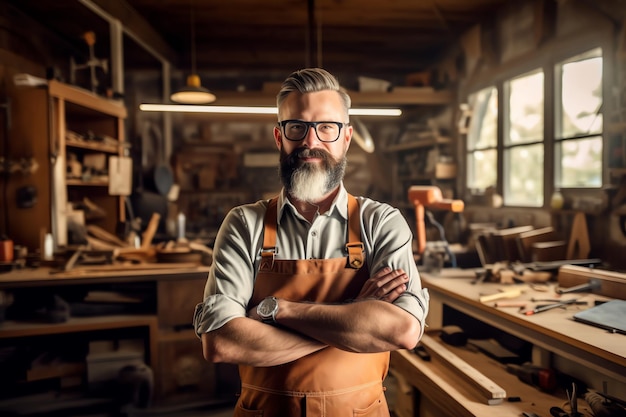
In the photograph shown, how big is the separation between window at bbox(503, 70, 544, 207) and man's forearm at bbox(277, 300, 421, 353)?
3452 mm

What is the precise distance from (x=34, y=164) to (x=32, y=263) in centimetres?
88

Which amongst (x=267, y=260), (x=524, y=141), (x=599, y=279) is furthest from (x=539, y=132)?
(x=267, y=260)

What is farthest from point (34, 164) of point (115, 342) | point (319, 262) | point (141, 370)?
point (319, 262)

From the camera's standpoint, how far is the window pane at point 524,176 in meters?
4.52

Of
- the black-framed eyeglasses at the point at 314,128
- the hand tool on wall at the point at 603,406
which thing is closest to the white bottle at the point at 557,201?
the hand tool on wall at the point at 603,406

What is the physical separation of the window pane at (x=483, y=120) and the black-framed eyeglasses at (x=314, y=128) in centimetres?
428

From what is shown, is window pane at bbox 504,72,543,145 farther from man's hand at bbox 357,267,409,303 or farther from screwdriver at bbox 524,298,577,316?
man's hand at bbox 357,267,409,303

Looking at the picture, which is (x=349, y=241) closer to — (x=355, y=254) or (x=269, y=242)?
(x=355, y=254)

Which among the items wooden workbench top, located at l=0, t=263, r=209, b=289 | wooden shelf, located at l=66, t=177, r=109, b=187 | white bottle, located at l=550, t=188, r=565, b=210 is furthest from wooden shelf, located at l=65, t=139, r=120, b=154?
white bottle, located at l=550, t=188, r=565, b=210

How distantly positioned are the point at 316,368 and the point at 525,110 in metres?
4.15

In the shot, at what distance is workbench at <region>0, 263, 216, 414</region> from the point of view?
321 centimetres

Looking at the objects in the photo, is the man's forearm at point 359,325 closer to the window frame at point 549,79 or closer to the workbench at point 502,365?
the workbench at point 502,365

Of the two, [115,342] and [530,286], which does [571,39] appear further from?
[115,342]

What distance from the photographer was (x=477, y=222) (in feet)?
17.8
